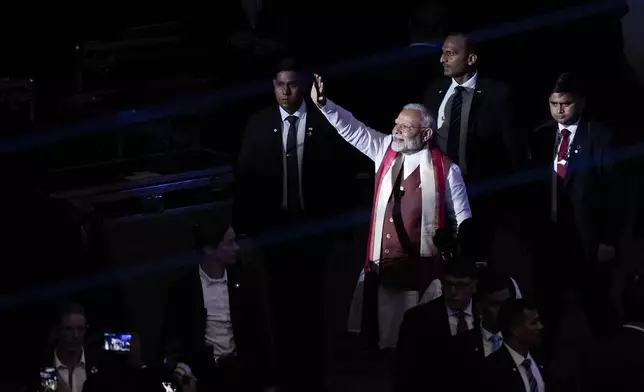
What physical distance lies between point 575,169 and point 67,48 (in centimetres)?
263

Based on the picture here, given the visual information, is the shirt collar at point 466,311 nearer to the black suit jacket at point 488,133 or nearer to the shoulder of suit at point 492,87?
the black suit jacket at point 488,133

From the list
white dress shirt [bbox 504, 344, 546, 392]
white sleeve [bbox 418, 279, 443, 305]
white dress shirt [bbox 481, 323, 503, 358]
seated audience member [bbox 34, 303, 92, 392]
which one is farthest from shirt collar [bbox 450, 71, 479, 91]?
seated audience member [bbox 34, 303, 92, 392]

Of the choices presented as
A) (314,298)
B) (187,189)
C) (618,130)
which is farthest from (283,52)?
(618,130)

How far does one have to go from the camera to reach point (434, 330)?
233 inches

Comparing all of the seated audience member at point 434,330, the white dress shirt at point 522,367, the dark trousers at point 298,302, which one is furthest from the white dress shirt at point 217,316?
the white dress shirt at point 522,367

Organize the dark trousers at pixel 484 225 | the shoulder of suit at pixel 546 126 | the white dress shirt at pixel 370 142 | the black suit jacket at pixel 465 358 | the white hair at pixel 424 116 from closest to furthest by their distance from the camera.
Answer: the black suit jacket at pixel 465 358 → the white hair at pixel 424 116 → the white dress shirt at pixel 370 142 → the dark trousers at pixel 484 225 → the shoulder of suit at pixel 546 126

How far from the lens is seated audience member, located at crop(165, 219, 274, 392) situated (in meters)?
6.06

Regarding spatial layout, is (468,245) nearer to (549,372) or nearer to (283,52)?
(549,372)

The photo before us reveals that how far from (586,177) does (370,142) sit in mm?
1055

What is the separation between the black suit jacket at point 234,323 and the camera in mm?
6047

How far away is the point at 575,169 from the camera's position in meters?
6.64

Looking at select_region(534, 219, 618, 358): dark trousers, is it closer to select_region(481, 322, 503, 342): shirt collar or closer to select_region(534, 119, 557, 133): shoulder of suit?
select_region(534, 119, 557, 133): shoulder of suit

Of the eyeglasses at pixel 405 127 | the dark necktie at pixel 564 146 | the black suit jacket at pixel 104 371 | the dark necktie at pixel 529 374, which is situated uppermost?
the eyeglasses at pixel 405 127

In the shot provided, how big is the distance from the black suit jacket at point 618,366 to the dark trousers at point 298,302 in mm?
1622
